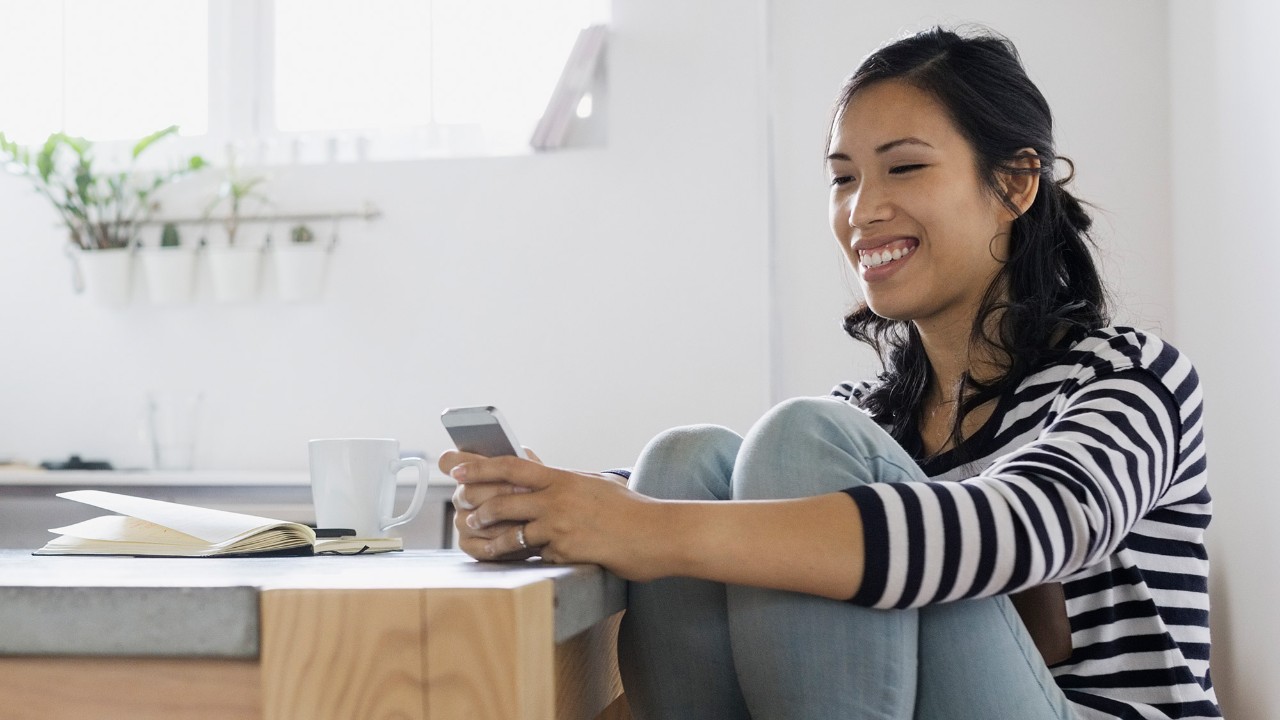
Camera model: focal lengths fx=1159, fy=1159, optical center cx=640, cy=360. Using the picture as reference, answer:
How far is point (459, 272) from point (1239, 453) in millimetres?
1461

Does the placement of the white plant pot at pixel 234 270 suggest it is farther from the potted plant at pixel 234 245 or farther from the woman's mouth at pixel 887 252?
the woman's mouth at pixel 887 252

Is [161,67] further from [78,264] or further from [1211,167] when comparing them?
[1211,167]

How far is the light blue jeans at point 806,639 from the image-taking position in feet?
2.41

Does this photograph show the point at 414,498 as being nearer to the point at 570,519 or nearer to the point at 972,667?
the point at 570,519

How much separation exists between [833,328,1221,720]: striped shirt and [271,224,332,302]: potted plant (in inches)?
63.7

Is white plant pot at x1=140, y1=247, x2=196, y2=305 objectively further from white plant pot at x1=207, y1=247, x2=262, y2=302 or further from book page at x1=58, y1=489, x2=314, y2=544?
book page at x1=58, y1=489, x2=314, y2=544

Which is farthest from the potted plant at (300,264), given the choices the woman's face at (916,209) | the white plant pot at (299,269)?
the woman's face at (916,209)

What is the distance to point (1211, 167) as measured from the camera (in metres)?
1.72

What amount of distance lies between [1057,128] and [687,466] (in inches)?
60.1

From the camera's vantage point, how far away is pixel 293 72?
2.56 metres

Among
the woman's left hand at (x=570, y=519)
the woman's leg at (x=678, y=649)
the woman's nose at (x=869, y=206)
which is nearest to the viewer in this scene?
the woman's left hand at (x=570, y=519)

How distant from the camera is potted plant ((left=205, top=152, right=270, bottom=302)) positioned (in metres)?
2.39

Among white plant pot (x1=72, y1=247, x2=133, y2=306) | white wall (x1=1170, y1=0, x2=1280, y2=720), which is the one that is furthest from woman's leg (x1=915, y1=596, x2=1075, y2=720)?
white plant pot (x1=72, y1=247, x2=133, y2=306)

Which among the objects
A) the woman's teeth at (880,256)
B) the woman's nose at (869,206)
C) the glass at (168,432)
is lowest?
the glass at (168,432)
